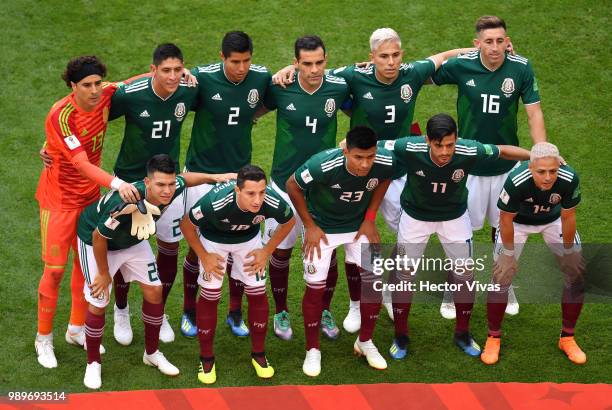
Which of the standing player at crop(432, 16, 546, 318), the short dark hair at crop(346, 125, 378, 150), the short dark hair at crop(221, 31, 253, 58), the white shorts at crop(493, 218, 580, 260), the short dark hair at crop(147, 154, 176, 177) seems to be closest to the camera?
the short dark hair at crop(147, 154, 176, 177)

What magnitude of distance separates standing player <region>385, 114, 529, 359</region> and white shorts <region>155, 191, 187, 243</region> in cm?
167

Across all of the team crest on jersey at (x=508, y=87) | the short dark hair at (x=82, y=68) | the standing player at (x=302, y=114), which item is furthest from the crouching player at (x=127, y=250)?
the team crest on jersey at (x=508, y=87)

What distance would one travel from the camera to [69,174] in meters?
8.15

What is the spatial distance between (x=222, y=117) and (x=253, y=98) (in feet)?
0.91

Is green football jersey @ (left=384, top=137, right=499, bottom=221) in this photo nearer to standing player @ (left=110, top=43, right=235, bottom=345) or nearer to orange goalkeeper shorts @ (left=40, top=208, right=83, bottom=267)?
standing player @ (left=110, top=43, right=235, bottom=345)

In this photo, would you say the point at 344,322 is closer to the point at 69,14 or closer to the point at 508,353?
the point at 508,353

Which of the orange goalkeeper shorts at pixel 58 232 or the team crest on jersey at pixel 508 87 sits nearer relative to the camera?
the orange goalkeeper shorts at pixel 58 232

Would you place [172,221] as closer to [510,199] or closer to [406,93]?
[406,93]

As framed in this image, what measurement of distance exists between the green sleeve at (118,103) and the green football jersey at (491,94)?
2563 millimetres

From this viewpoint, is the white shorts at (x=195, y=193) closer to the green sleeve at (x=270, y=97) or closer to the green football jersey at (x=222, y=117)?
the green football jersey at (x=222, y=117)

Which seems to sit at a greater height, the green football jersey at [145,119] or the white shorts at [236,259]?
the green football jersey at [145,119]

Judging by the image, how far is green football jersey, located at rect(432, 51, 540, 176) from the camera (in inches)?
342

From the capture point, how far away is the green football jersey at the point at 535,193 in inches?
314
